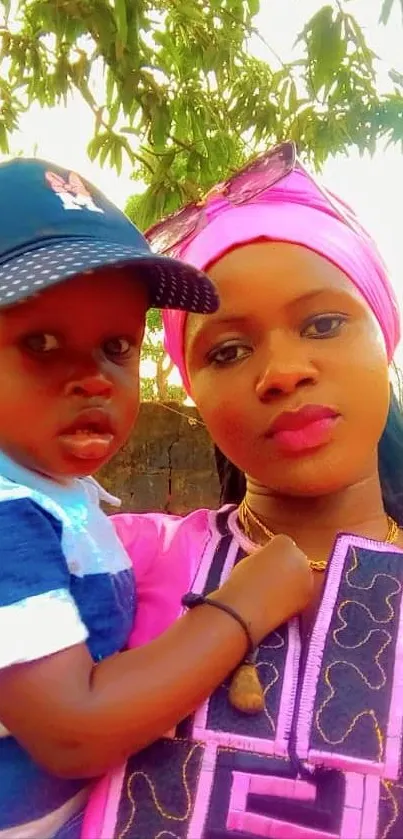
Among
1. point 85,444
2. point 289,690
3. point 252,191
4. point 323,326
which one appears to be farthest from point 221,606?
point 252,191

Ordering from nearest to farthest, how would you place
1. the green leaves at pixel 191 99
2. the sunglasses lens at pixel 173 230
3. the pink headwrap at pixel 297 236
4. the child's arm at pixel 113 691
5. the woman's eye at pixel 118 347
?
the child's arm at pixel 113 691, the woman's eye at pixel 118 347, the pink headwrap at pixel 297 236, the sunglasses lens at pixel 173 230, the green leaves at pixel 191 99

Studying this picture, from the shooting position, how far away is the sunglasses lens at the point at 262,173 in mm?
1543

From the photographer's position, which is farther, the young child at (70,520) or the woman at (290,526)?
the woman at (290,526)

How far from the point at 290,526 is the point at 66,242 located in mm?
610

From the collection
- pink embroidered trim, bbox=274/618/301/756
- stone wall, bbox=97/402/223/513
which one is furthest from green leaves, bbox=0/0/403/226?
pink embroidered trim, bbox=274/618/301/756

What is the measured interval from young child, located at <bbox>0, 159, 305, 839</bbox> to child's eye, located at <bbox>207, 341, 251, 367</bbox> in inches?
4.0

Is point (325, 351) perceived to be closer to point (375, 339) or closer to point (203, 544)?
point (375, 339)

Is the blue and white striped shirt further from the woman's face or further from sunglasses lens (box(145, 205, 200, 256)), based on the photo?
sunglasses lens (box(145, 205, 200, 256))

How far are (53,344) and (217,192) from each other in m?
0.58

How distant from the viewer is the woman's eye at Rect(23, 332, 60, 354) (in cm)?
115

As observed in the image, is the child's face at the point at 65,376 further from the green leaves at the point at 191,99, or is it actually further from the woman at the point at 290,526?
the green leaves at the point at 191,99

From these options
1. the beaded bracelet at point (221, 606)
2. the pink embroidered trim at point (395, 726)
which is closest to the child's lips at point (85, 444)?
the beaded bracelet at point (221, 606)

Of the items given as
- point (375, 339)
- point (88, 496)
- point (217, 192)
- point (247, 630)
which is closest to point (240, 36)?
point (217, 192)

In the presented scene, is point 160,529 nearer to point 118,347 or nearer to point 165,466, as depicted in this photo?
point 118,347
